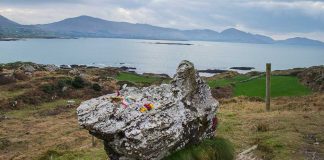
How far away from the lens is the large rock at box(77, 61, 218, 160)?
1154cm

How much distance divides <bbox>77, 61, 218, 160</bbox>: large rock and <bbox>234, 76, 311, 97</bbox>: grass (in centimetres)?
2656

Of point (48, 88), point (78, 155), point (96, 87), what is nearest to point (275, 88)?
point (96, 87)

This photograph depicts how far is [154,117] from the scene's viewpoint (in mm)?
12109

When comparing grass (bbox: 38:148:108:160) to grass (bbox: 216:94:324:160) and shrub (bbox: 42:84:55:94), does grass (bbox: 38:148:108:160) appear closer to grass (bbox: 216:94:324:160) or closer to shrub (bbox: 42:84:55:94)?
grass (bbox: 216:94:324:160)

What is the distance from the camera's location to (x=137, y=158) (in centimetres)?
1173

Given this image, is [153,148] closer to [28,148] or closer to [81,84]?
[28,148]

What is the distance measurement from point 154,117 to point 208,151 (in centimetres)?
237

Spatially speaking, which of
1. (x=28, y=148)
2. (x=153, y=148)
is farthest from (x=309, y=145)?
(x=28, y=148)

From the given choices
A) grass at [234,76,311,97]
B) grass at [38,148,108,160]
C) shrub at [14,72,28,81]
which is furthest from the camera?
shrub at [14,72,28,81]

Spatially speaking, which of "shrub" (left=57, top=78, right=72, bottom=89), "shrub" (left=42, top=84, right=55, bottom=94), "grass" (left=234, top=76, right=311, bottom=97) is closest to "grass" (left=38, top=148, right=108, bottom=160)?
"grass" (left=234, top=76, right=311, bottom=97)

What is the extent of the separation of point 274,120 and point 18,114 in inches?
993

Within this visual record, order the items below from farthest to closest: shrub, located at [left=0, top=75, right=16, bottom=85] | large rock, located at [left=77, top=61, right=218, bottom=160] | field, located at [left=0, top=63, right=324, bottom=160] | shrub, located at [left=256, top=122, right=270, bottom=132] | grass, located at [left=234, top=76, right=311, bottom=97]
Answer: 1. shrub, located at [left=0, top=75, right=16, bottom=85]
2. grass, located at [left=234, top=76, right=311, bottom=97]
3. shrub, located at [left=256, top=122, right=270, bottom=132]
4. field, located at [left=0, top=63, right=324, bottom=160]
5. large rock, located at [left=77, top=61, right=218, bottom=160]

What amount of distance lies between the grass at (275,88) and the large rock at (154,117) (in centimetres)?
2656

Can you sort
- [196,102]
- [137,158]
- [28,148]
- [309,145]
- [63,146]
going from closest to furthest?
[137,158], [196,102], [309,145], [63,146], [28,148]
